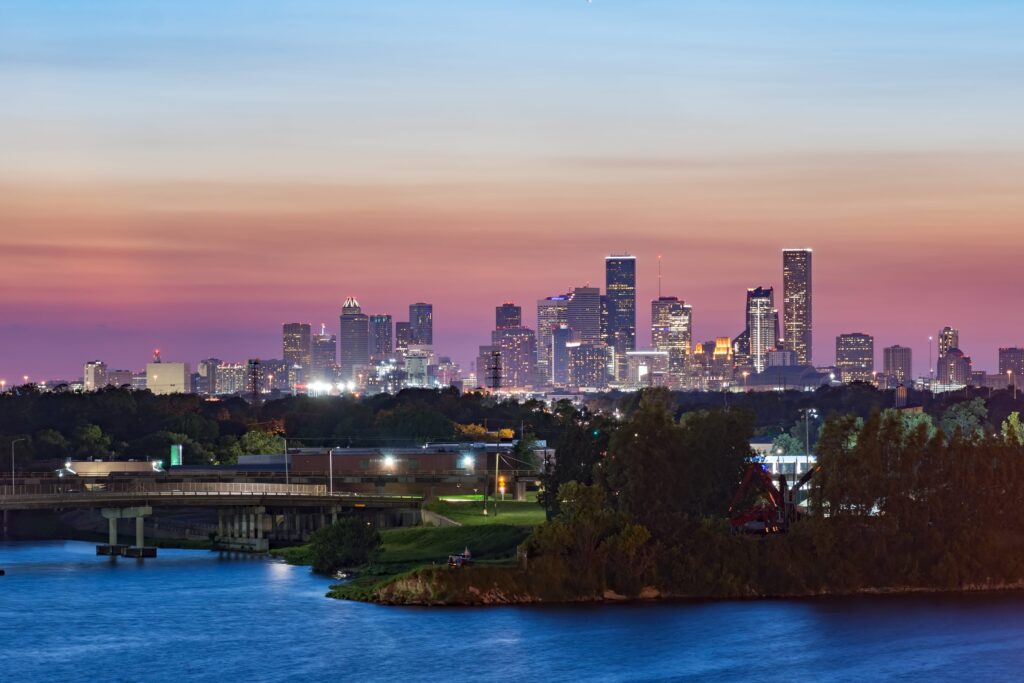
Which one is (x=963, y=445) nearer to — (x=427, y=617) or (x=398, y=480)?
(x=427, y=617)


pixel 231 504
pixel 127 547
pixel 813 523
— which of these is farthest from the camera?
pixel 231 504

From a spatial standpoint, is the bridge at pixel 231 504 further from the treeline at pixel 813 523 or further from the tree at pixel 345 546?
the treeline at pixel 813 523

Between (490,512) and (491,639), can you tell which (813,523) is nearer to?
(491,639)

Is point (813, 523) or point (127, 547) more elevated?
point (813, 523)

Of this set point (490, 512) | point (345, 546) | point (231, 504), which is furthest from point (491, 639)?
point (231, 504)

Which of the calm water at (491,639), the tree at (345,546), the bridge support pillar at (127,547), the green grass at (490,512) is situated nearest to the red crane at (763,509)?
the calm water at (491,639)
